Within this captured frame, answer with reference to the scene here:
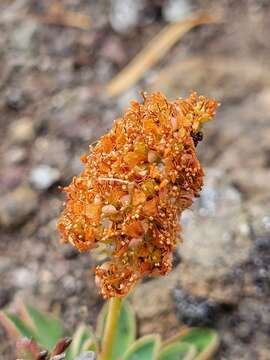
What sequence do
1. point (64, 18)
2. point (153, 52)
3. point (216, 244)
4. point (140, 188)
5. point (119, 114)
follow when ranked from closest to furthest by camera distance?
point (140, 188), point (216, 244), point (119, 114), point (153, 52), point (64, 18)

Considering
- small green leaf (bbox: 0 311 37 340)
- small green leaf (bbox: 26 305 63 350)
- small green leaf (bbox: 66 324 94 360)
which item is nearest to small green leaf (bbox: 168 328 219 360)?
small green leaf (bbox: 66 324 94 360)

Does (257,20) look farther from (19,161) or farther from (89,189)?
(89,189)

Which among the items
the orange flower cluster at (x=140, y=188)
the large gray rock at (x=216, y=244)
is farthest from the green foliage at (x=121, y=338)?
the orange flower cluster at (x=140, y=188)

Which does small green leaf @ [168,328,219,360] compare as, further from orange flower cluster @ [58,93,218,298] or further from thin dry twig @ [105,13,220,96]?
thin dry twig @ [105,13,220,96]

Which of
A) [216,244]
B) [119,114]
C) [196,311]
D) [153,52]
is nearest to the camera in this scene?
[196,311]

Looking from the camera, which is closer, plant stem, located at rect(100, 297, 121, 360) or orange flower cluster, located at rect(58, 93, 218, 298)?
orange flower cluster, located at rect(58, 93, 218, 298)

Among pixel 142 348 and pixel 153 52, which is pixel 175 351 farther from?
pixel 153 52

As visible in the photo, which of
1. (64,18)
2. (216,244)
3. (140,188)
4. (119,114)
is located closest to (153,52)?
(119,114)
